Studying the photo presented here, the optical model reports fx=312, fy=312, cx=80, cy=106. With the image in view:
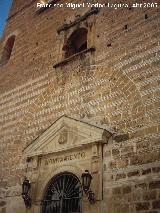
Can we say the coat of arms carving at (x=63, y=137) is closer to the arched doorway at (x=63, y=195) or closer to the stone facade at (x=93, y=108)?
the stone facade at (x=93, y=108)

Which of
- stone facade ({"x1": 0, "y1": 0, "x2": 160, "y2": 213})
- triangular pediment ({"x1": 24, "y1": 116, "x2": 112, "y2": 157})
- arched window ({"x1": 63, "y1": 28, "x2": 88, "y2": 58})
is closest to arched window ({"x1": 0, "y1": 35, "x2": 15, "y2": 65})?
stone facade ({"x1": 0, "y1": 0, "x2": 160, "y2": 213})

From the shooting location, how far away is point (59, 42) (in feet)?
26.2

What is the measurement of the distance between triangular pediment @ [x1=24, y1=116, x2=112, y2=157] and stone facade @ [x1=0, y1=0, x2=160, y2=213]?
0.02 meters

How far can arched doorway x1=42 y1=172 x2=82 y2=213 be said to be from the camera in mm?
5383

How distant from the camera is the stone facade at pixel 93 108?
4902mm

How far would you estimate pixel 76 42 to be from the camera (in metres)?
8.02

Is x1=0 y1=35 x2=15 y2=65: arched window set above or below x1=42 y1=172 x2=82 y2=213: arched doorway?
above

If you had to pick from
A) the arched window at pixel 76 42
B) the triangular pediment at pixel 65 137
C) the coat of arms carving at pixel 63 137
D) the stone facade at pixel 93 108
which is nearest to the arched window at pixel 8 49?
the stone facade at pixel 93 108

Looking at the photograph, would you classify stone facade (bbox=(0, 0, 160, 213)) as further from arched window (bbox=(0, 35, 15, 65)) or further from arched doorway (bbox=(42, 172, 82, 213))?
arched window (bbox=(0, 35, 15, 65))

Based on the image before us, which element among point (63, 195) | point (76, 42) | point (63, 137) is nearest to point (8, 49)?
point (76, 42)

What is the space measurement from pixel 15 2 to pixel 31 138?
6.27 meters

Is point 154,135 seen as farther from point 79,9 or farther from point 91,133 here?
point 79,9

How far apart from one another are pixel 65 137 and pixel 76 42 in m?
2.97

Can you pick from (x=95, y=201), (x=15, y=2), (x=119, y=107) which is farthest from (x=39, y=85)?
(x=15, y=2)
